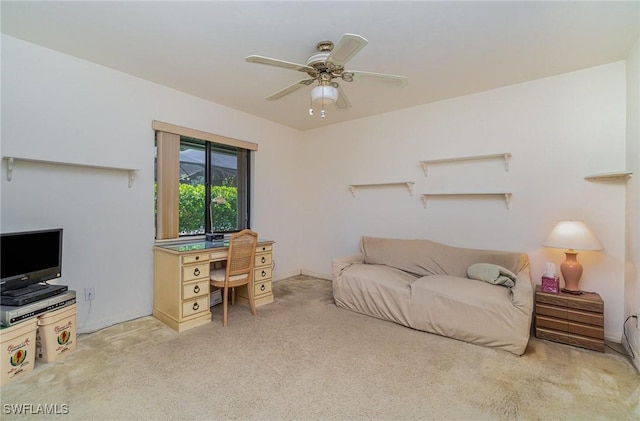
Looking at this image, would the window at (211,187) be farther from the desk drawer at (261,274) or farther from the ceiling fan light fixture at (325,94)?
the ceiling fan light fixture at (325,94)

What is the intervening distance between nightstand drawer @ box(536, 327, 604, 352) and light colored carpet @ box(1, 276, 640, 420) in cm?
7

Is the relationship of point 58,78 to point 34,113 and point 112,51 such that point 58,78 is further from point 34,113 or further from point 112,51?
point 112,51

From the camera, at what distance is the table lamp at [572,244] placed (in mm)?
2484

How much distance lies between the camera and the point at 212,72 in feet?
9.36

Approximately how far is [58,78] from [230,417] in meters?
3.11

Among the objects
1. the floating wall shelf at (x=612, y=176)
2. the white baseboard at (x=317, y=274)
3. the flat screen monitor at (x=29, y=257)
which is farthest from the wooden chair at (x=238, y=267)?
the floating wall shelf at (x=612, y=176)

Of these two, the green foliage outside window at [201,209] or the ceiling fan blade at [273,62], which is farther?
the green foliage outside window at [201,209]

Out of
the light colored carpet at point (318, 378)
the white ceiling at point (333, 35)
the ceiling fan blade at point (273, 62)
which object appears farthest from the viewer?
the white ceiling at point (333, 35)

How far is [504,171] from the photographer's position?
10.5 ft

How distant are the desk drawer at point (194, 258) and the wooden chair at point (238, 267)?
0.25m

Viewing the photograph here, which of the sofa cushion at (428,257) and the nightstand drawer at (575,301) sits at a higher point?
the sofa cushion at (428,257)

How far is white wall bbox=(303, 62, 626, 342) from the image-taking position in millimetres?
2658

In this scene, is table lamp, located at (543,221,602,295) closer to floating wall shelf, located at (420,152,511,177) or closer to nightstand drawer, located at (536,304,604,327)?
nightstand drawer, located at (536,304,604,327)

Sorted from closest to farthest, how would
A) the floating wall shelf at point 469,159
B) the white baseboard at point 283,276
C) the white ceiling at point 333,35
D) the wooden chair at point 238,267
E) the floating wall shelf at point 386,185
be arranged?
1. the white ceiling at point 333,35
2. the wooden chair at point 238,267
3. the floating wall shelf at point 469,159
4. the floating wall shelf at point 386,185
5. the white baseboard at point 283,276
